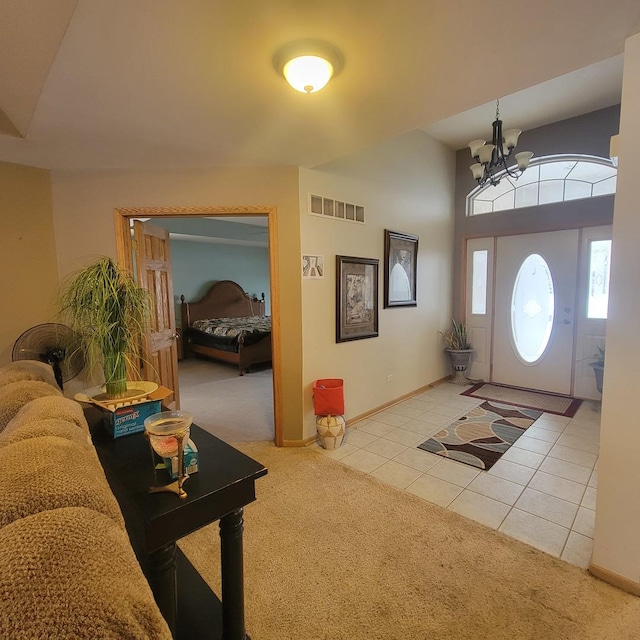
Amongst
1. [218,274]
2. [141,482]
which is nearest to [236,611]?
[141,482]

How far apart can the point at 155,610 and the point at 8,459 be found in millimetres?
461

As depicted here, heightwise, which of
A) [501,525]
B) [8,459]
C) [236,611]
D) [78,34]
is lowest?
[501,525]

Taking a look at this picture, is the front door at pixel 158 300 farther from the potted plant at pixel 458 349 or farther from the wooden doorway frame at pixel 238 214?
the potted plant at pixel 458 349

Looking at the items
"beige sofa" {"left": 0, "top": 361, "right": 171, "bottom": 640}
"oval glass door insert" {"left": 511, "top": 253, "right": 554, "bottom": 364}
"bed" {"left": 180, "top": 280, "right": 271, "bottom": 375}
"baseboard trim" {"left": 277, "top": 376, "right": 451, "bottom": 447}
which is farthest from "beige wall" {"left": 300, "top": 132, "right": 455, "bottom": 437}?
"bed" {"left": 180, "top": 280, "right": 271, "bottom": 375}

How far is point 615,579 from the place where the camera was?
1661 millimetres

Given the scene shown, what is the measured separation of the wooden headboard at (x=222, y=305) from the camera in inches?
280

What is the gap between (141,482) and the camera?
1.15 m

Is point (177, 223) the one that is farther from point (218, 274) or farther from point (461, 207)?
point (461, 207)

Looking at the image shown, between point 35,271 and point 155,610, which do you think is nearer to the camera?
point 155,610

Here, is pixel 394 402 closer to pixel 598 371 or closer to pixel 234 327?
pixel 598 371

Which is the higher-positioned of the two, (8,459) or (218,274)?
(218,274)

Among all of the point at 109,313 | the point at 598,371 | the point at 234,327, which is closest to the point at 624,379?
the point at 109,313

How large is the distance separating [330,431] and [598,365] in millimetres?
3122

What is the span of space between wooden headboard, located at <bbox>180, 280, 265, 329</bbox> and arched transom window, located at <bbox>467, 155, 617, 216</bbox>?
5144mm
